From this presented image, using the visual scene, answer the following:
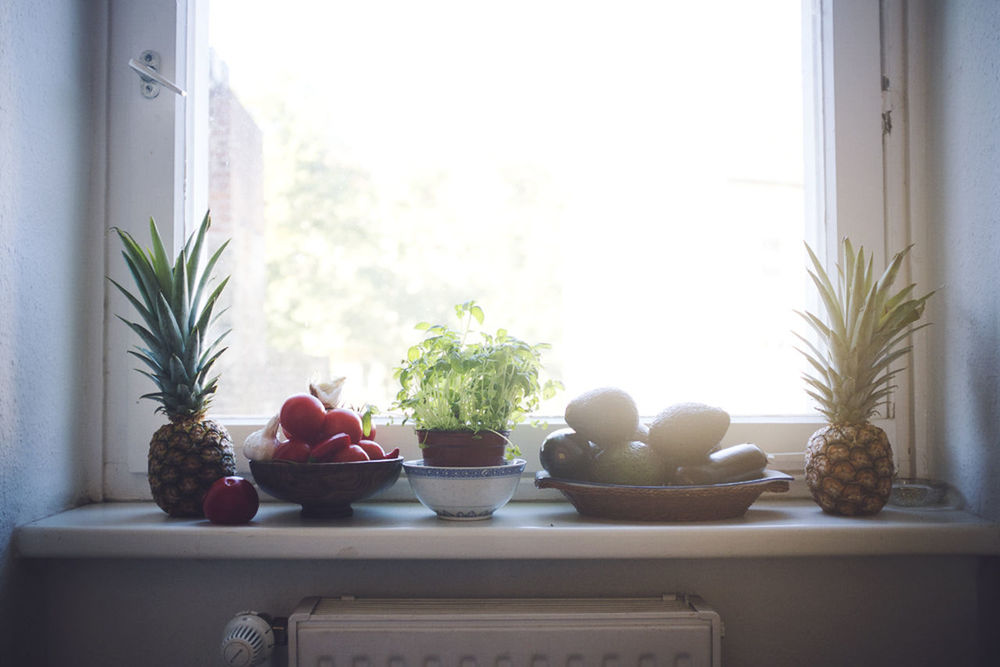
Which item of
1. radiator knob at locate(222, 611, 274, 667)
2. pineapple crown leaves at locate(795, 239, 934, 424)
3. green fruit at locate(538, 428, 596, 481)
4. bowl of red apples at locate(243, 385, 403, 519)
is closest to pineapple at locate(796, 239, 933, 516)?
pineapple crown leaves at locate(795, 239, 934, 424)

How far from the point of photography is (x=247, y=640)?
3.54 ft

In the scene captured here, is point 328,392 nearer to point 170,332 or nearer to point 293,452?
point 293,452

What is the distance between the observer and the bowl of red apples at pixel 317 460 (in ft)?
3.67

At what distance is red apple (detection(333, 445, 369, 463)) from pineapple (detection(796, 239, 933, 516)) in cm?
79

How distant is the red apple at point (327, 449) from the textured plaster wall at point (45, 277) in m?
0.48

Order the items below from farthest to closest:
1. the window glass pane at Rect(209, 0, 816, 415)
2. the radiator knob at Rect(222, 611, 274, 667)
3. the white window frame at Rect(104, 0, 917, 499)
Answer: the window glass pane at Rect(209, 0, 816, 415)
the white window frame at Rect(104, 0, 917, 499)
the radiator knob at Rect(222, 611, 274, 667)

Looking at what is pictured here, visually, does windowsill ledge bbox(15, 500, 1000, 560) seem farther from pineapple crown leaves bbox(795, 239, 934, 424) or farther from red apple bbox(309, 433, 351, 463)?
pineapple crown leaves bbox(795, 239, 934, 424)

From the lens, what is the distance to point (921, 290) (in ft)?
4.56

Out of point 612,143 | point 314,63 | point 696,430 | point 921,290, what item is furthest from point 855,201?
point 314,63

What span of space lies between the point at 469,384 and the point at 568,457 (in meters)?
0.22

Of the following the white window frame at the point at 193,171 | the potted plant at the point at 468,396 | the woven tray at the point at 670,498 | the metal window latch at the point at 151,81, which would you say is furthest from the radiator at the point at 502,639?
the metal window latch at the point at 151,81

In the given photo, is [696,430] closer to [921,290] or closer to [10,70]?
[921,290]

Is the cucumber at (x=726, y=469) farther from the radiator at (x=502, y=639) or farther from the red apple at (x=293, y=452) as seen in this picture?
the red apple at (x=293, y=452)

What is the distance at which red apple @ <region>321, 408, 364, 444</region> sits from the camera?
1.18 m
